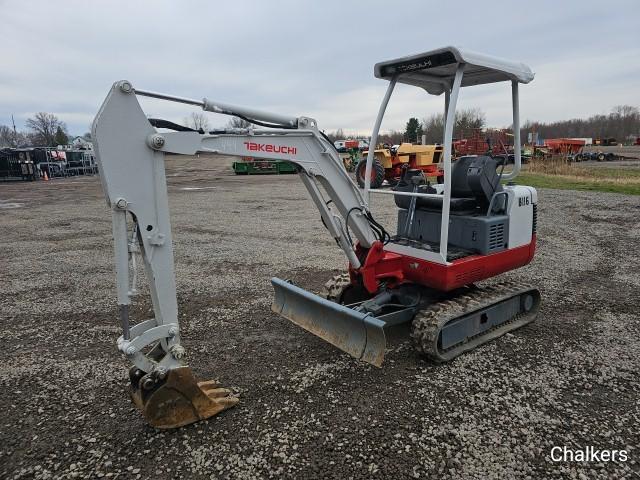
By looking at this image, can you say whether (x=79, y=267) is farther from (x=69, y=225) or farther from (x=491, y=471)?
(x=491, y=471)

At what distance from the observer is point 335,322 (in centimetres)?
451

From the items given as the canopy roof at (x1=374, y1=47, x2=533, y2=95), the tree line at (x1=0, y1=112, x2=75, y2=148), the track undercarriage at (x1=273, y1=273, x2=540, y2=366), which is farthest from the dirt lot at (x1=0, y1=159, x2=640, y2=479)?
the tree line at (x1=0, y1=112, x2=75, y2=148)

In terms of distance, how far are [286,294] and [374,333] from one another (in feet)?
4.97

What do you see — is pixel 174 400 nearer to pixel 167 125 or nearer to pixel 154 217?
pixel 154 217

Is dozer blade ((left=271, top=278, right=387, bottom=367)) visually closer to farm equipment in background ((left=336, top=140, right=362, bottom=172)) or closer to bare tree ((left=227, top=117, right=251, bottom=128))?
bare tree ((left=227, top=117, right=251, bottom=128))

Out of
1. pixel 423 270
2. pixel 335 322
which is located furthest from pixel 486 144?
pixel 335 322

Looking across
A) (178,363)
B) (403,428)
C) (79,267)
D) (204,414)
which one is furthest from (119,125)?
(79,267)

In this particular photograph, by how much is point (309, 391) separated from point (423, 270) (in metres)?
1.75

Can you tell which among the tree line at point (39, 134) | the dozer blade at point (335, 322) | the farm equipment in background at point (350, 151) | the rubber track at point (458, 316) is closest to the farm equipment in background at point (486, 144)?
the rubber track at point (458, 316)

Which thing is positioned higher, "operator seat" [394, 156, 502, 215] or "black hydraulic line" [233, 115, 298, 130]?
"black hydraulic line" [233, 115, 298, 130]

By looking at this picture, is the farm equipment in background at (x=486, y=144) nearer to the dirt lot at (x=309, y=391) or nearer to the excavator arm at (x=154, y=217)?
the dirt lot at (x=309, y=391)

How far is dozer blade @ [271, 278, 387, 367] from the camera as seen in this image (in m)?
4.05

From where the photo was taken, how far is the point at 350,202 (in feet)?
15.2

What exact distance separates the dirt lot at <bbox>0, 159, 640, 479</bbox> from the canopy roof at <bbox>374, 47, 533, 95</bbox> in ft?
9.51
